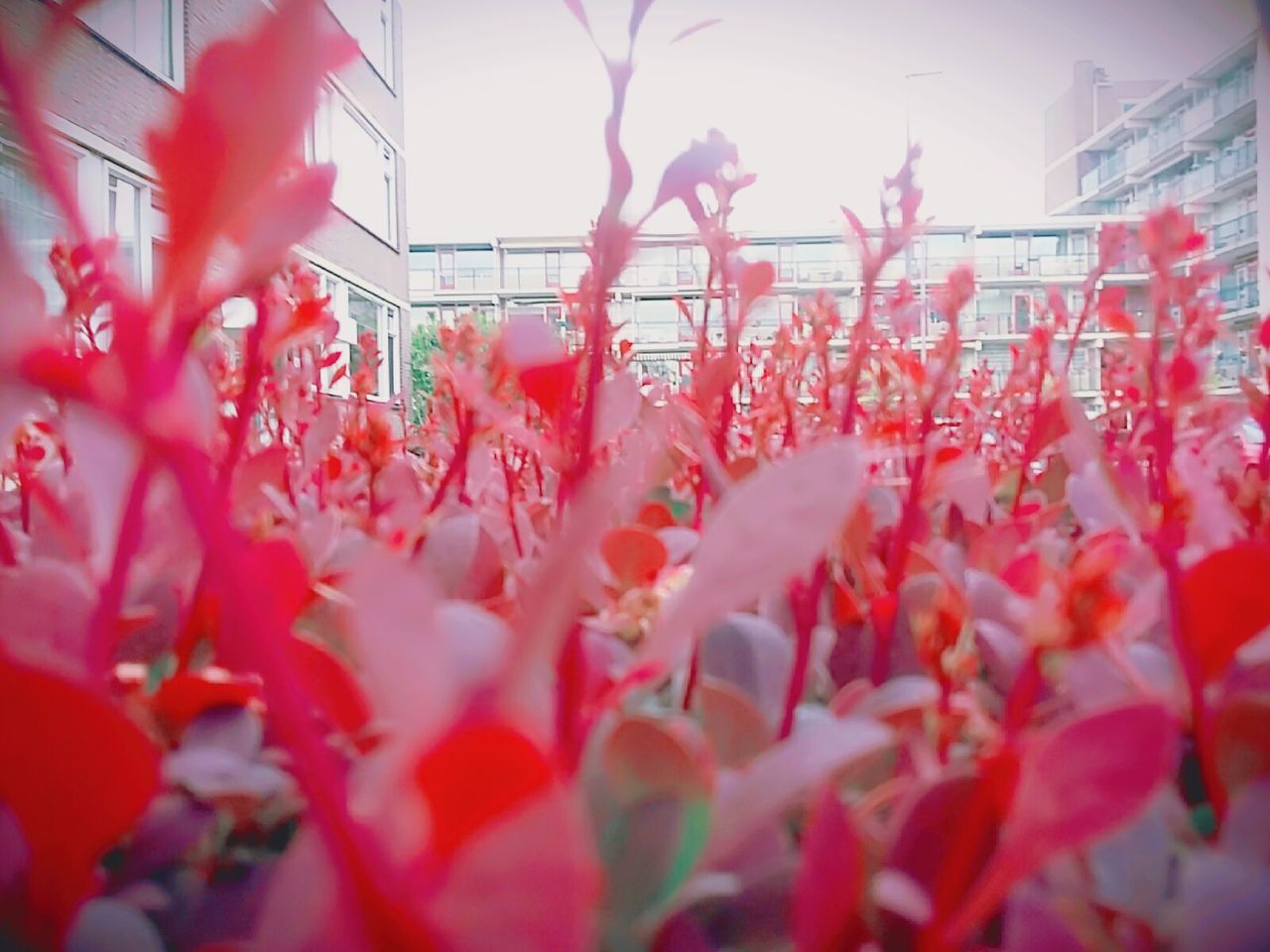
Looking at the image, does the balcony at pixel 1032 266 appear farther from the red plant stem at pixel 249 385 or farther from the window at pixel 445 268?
the red plant stem at pixel 249 385

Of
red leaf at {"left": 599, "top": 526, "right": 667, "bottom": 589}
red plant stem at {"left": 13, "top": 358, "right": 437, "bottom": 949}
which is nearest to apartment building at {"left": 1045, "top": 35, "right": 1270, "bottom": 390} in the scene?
red leaf at {"left": 599, "top": 526, "right": 667, "bottom": 589}

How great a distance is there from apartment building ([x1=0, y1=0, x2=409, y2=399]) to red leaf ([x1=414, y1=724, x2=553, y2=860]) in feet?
0.29

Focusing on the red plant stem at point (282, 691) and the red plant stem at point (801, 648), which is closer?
the red plant stem at point (282, 691)

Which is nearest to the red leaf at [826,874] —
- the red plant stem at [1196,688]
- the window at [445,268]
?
the red plant stem at [1196,688]

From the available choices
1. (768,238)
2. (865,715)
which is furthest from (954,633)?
(768,238)

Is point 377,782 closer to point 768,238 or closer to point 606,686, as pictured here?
point 606,686

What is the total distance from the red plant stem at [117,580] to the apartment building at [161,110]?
59 millimetres

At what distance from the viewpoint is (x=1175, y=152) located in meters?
17.3

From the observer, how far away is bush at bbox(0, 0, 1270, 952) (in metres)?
0.13

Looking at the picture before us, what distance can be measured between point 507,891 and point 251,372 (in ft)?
0.65

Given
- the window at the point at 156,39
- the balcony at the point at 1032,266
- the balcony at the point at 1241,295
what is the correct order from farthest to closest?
Answer: 1. the balcony at the point at 1032,266
2. the balcony at the point at 1241,295
3. the window at the point at 156,39

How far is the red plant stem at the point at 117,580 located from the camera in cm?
20

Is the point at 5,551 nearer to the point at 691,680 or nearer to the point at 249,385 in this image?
the point at 249,385

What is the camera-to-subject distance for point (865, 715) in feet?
0.74
